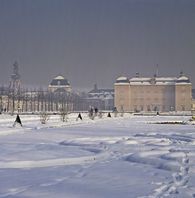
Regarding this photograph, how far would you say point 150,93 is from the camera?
379 feet

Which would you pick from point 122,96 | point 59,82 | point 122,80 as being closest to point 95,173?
point 122,96

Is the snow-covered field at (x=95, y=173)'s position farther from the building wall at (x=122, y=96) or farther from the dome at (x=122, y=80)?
the dome at (x=122, y=80)

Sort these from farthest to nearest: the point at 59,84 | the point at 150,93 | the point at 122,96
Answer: the point at 59,84 → the point at 122,96 → the point at 150,93

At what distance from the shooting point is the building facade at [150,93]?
114 m

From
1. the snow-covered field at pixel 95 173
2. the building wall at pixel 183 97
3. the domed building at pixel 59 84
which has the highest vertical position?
the domed building at pixel 59 84

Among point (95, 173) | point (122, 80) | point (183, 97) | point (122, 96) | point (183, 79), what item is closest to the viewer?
point (95, 173)

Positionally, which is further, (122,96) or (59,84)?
(59,84)

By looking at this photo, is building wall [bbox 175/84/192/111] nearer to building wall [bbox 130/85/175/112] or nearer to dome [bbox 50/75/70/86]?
building wall [bbox 130/85/175/112]

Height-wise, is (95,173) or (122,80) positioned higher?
(122,80)

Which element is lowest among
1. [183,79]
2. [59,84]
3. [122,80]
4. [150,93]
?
[150,93]

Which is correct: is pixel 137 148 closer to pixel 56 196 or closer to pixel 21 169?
pixel 21 169

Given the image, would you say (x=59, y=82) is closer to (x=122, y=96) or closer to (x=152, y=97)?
(x=122, y=96)

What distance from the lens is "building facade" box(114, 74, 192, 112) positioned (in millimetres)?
114312

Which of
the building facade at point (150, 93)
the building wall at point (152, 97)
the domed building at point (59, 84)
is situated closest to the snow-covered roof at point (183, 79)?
the building facade at point (150, 93)
